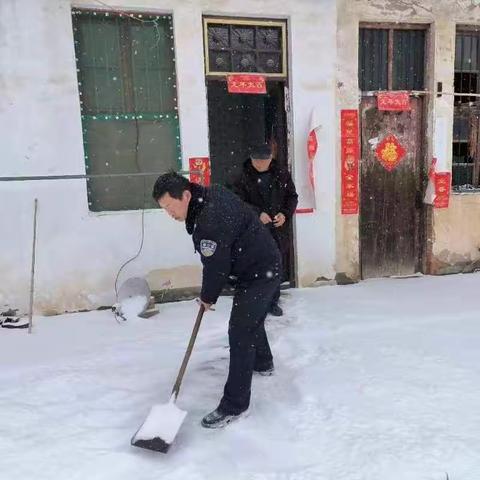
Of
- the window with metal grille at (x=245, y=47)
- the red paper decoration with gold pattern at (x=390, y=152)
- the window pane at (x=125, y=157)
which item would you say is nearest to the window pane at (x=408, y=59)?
the red paper decoration with gold pattern at (x=390, y=152)

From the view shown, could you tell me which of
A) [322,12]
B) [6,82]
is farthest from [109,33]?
[322,12]

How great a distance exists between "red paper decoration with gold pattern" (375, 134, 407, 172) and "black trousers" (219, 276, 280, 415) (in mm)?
3612

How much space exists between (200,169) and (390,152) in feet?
8.16

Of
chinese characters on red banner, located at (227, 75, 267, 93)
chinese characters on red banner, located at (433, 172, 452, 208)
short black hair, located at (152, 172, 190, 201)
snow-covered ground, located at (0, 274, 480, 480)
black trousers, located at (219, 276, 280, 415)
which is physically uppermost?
chinese characters on red banner, located at (227, 75, 267, 93)

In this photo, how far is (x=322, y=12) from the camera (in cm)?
537

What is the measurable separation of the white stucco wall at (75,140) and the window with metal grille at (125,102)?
146mm

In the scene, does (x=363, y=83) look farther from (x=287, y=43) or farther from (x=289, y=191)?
(x=289, y=191)

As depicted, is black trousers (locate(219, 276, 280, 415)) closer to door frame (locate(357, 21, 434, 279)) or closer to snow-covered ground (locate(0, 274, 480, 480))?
snow-covered ground (locate(0, 274, 480, 480))

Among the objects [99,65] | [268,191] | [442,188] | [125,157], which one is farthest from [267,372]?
[442,188]

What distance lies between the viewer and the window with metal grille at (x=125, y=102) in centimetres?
487

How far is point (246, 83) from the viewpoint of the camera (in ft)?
17.2

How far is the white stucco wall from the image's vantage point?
4609 mm

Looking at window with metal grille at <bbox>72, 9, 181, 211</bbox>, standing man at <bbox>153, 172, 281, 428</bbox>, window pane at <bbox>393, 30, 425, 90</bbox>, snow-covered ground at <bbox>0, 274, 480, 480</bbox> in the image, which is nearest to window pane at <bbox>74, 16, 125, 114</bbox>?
window with metal grille at <bbox>72, 9, 181, 211</bbox>

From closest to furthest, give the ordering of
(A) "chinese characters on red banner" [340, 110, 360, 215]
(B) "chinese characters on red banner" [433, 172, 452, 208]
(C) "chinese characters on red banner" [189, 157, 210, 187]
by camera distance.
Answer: (C) "chinese characters on red banner" [189, 157, 210, 187], (A) "chinese characters on red banner" [340, 110, 360, 215], (B) "chinese characters on red banner" [433, 172, 452, 208]
